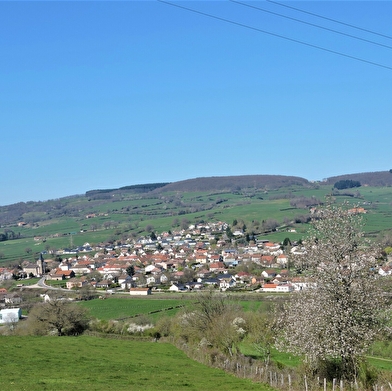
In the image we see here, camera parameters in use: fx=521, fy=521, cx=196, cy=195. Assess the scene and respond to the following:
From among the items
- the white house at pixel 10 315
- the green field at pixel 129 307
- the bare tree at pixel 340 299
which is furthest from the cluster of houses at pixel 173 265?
the bare tree at pixel 340 299

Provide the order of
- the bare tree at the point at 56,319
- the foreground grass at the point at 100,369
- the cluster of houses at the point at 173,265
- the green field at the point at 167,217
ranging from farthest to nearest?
the green field at the point at 167,217 < the cluster of houses at the point at 173,265 < the bare tree at the point at 56,319 < the foreground grass at the point at 100,369

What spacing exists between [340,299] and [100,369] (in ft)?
33.6

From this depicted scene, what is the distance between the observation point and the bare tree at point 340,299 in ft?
49.0

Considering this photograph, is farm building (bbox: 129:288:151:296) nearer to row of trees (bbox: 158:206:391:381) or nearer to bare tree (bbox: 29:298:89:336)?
bare tree (bbox: 29:298:89:336)

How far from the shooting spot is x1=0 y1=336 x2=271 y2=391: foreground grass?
1639 cm

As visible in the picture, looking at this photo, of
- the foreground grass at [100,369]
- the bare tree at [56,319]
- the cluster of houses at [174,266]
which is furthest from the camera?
the cluster of houses at [174,266]

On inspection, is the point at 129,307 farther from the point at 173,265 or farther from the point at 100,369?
the point at 173,265

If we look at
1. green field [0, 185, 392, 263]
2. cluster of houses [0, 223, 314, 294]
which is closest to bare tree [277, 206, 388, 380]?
cluster of houses [0, 223, 314, 294]

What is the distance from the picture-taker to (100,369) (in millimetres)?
20344

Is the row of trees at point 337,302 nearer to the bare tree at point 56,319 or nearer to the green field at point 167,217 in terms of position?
the bare tree at point 56,319

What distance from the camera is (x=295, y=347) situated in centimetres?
1611

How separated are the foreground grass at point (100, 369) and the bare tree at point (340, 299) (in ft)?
10.8

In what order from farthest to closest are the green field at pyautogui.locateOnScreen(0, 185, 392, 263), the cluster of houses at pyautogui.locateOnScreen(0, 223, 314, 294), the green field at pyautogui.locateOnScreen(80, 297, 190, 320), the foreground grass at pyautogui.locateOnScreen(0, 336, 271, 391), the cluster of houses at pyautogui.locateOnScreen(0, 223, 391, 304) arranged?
the green field at pyautogui.locateOnScreen(0, 185, 392, 263) < the cluster of houses at pyautogui.locateOnScreen(0, 223, 314, 294) < the cluster of houses at pyautogui.locateOnScreen(0, 223, 391, 304) < the green field at pyautogui.locateOnScreen(80, 297, 190, 320) < the foreground grass at pyautogui.locateOnScreen(0, 336, 271, 391)

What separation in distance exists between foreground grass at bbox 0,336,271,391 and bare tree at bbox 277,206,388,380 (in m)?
3.28
